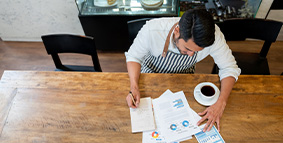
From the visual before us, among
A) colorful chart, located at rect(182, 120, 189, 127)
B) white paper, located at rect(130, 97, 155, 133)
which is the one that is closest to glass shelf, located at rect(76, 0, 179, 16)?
white paper, located at rect(130, 97, 155, 133)

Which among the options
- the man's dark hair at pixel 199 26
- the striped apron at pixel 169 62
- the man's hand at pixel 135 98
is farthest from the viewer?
the striped apron at pixel 169 62

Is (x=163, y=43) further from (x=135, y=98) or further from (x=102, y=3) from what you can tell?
(x=102, y=3)

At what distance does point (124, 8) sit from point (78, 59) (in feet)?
3.44

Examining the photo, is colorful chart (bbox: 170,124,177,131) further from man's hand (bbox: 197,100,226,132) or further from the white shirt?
the white shirt

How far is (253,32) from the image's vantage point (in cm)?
177

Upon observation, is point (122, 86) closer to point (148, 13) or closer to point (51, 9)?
point (148, 13)

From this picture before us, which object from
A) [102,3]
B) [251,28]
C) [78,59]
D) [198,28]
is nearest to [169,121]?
[198,28]

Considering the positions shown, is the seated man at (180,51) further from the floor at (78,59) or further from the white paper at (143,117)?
the floor at (78,59)

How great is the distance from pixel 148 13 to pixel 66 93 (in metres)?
1.36

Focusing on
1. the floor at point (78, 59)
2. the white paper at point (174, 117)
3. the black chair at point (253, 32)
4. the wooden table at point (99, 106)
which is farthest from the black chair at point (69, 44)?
the black chair at point (253, 32)

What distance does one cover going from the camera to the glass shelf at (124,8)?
2213 mm

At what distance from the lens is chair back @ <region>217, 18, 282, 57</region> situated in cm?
168

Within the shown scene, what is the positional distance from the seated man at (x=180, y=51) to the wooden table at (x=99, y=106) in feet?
0.22

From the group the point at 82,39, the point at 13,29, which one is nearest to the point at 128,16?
the point at 82,39
